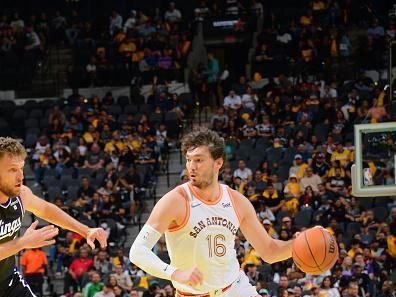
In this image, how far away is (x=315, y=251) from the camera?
6742 millimetres

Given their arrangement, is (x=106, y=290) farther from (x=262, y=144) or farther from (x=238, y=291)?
(x=238, y=291)

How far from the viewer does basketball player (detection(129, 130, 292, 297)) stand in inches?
256

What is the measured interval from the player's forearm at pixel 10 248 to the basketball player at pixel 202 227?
83 centimetres

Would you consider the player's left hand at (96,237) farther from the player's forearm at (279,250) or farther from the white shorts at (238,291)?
the player's forearm at (279,250)

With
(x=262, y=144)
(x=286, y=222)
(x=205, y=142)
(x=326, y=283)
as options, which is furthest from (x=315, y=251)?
(x=262, y=144)

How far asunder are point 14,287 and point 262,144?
1439cm

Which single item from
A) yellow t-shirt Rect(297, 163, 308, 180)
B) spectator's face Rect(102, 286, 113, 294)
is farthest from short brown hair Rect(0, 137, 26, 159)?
yellow t-shirt Rect(297, 163, 308, 180)

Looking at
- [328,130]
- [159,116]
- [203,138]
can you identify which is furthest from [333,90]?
Result: [203,138]

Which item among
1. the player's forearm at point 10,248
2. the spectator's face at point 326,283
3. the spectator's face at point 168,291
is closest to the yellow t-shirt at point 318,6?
the spectator's face at point 326,283

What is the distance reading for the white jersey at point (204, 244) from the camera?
6562mm

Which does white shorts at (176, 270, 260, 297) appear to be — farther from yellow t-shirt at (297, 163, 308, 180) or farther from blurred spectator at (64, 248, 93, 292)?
yellow t-shirt at (297, 163, 308, 180)

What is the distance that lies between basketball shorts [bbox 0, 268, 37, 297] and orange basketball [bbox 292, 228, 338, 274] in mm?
1995

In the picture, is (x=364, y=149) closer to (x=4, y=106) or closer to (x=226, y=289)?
(x=226, y=289)

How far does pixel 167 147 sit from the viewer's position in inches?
853
